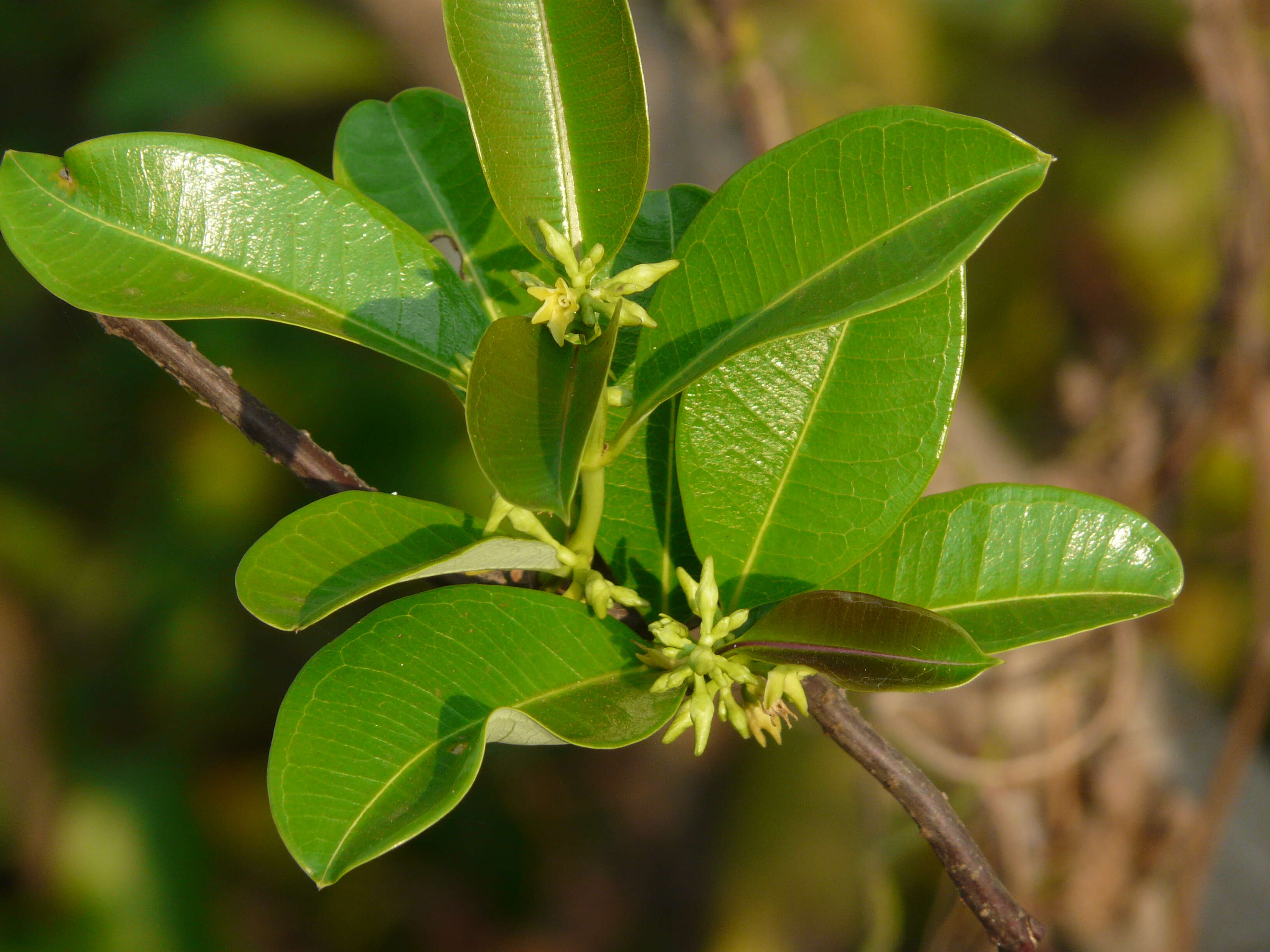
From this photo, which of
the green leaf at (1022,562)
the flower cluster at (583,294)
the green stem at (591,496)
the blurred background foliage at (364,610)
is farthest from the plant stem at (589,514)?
the blurred background foliage at (364,610)

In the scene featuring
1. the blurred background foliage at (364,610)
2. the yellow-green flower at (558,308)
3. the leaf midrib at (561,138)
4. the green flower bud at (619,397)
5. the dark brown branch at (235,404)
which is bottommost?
the blurred background foliage at (364,610)

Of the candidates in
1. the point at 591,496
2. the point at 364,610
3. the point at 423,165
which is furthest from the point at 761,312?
the point at 364,610

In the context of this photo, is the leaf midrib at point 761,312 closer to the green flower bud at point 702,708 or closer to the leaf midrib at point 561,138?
the leaf midrib at point 561,138

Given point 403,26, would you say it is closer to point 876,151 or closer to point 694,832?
point 876,151

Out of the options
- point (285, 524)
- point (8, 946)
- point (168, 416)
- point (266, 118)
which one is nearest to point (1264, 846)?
point (285, 524)

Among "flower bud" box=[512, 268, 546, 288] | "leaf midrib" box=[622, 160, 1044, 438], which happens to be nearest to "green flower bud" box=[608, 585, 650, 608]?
"leaf midrib" box=[622, 160, 1044, 438]

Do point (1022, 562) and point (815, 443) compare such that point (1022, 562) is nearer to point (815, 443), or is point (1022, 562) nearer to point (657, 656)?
point (815, 443)

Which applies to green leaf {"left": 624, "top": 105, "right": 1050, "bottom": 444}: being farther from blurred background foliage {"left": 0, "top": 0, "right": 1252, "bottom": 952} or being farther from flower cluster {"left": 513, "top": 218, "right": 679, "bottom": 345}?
blurred background foliage {"left": 0, "top": 0, "right": 1252, "bottom": 952}
